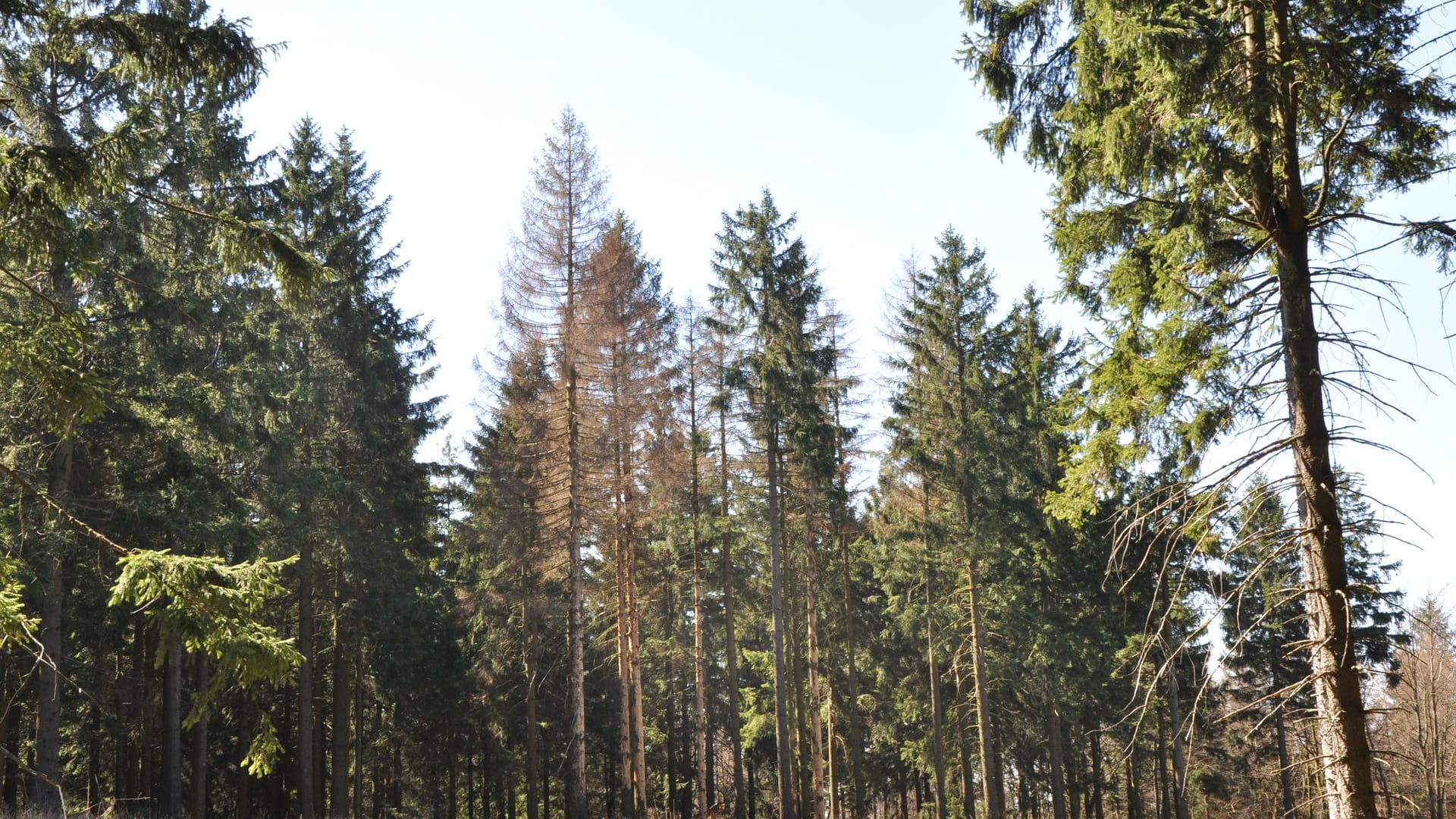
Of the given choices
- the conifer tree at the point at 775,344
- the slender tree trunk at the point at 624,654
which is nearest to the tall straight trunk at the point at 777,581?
the conifer tree at the point at 775,344

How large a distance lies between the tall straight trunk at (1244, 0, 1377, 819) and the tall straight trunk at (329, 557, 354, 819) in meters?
19.5

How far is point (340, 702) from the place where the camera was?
2255 cm

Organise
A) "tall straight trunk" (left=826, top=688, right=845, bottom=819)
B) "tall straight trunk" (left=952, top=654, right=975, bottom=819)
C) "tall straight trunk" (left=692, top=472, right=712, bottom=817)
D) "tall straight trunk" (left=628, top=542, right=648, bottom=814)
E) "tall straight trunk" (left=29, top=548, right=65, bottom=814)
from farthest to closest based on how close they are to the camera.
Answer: "tall straight trunk" (left=826, top=688, right=845, bottom=819) → "tall straight trunk" (left=952, top=654, right=975, bottom=819) → "tall straight trunk" (left=692, top=472, right=712, bottom=817) → "tall straight trunk" (left=628, top=542, right=648, bottom=814) → "tall straight trunk" (left=29, top=548, right=65, bottom=814)

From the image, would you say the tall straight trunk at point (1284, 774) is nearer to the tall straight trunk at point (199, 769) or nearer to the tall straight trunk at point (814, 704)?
the tall straight trunk at point (814, 704)

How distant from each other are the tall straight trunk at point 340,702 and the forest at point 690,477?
135 mm

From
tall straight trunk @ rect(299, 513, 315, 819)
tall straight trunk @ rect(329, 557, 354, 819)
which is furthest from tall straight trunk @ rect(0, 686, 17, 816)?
tall straight trunk @ rect(329, 557, 354, 819)

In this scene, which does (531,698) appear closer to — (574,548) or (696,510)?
(696,510)

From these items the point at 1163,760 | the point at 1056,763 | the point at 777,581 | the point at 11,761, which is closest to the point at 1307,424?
the point at 777,581

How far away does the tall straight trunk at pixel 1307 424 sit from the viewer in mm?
6953

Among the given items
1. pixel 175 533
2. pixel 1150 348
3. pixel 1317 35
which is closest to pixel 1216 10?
pixel 1317 35

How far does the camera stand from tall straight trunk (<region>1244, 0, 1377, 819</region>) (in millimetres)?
6953

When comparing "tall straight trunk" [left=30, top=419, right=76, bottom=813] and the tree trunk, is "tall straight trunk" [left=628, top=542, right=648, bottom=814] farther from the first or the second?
"tall straight trunk" [left=30, top=419, right=76, bottom=813]

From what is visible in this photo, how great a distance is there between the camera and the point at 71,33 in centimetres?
702

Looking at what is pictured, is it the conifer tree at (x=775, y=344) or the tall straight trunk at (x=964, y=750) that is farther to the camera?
the tall straight trunk at (x=964, y=750)
